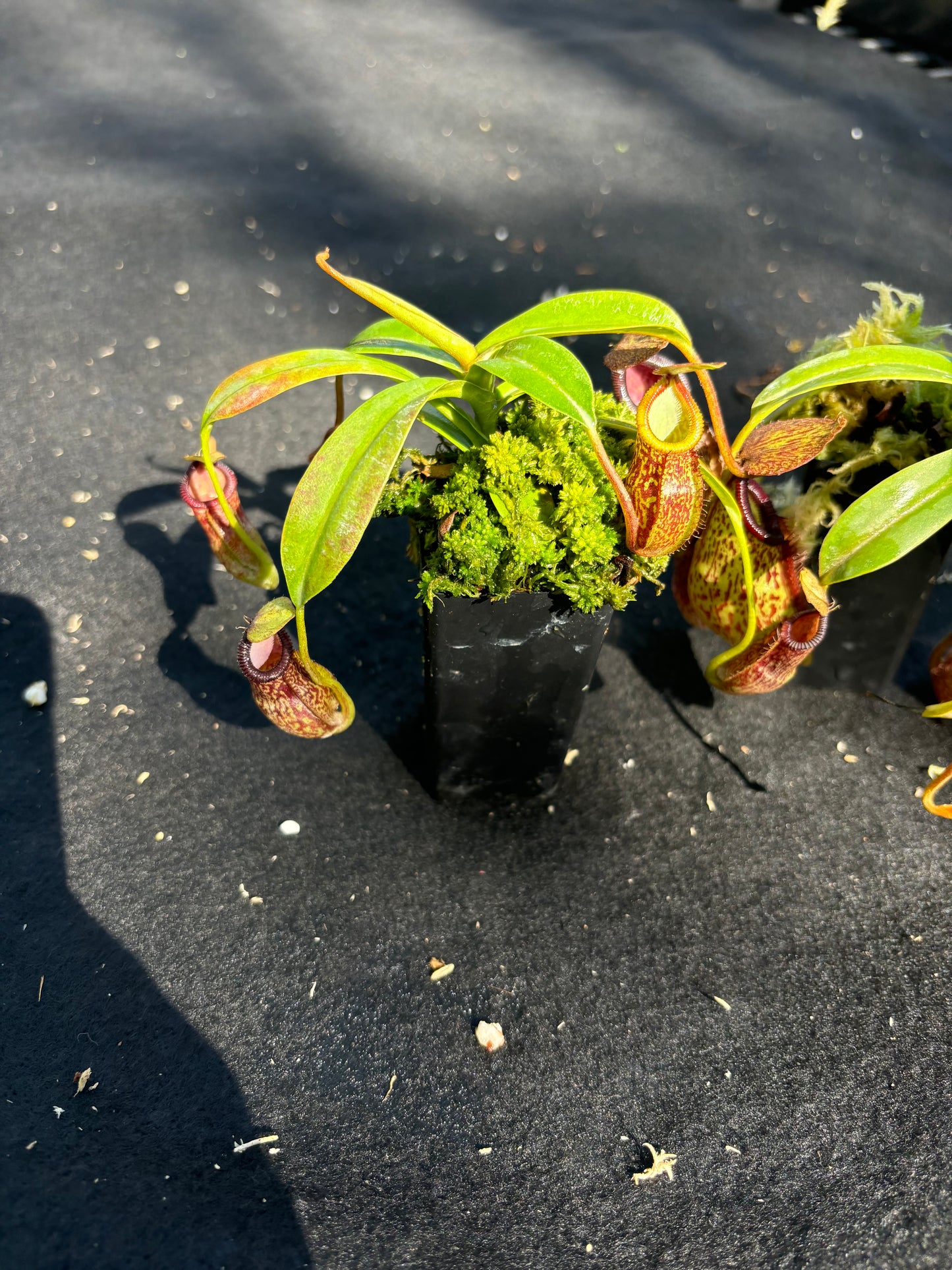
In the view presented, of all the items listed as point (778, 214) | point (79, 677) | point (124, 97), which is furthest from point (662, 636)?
point (124, 97)

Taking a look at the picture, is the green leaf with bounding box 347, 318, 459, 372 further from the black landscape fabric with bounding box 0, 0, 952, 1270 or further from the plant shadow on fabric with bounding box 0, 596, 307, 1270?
the plant shadow on fabric with bounding box 0, 596, 307, 1270

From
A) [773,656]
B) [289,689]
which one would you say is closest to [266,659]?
[289,689]

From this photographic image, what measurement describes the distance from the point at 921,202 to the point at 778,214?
1.82ft

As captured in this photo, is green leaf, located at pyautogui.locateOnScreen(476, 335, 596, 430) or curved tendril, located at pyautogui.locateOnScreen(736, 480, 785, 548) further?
curved tendril, located at pyautogui.locateOnScreen(736, 480, 785, 548)

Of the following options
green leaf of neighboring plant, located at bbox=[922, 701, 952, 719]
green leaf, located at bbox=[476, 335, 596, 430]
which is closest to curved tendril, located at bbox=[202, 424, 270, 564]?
green leaf, located at bbox=[476, 335, 596, 430]

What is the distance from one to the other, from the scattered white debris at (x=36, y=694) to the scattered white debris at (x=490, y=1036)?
97cm

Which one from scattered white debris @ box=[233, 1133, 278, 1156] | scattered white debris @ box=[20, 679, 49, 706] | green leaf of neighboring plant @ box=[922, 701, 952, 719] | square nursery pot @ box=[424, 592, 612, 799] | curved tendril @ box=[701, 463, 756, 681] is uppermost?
curved tendril @ box=[701, 463, 756, 681]

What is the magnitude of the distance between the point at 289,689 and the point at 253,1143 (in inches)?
23.2

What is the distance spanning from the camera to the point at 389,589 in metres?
1.78

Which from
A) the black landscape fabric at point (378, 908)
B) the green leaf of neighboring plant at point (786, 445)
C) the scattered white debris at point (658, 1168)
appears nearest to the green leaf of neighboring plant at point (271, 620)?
the black landscape fabric at point (378, 908)

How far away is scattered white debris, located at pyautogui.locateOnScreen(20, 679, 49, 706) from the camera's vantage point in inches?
59.3

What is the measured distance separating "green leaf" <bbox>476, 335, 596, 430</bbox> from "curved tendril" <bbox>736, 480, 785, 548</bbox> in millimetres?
336

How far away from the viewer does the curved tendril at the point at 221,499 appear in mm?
1039

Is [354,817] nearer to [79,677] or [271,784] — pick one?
[271,784]
